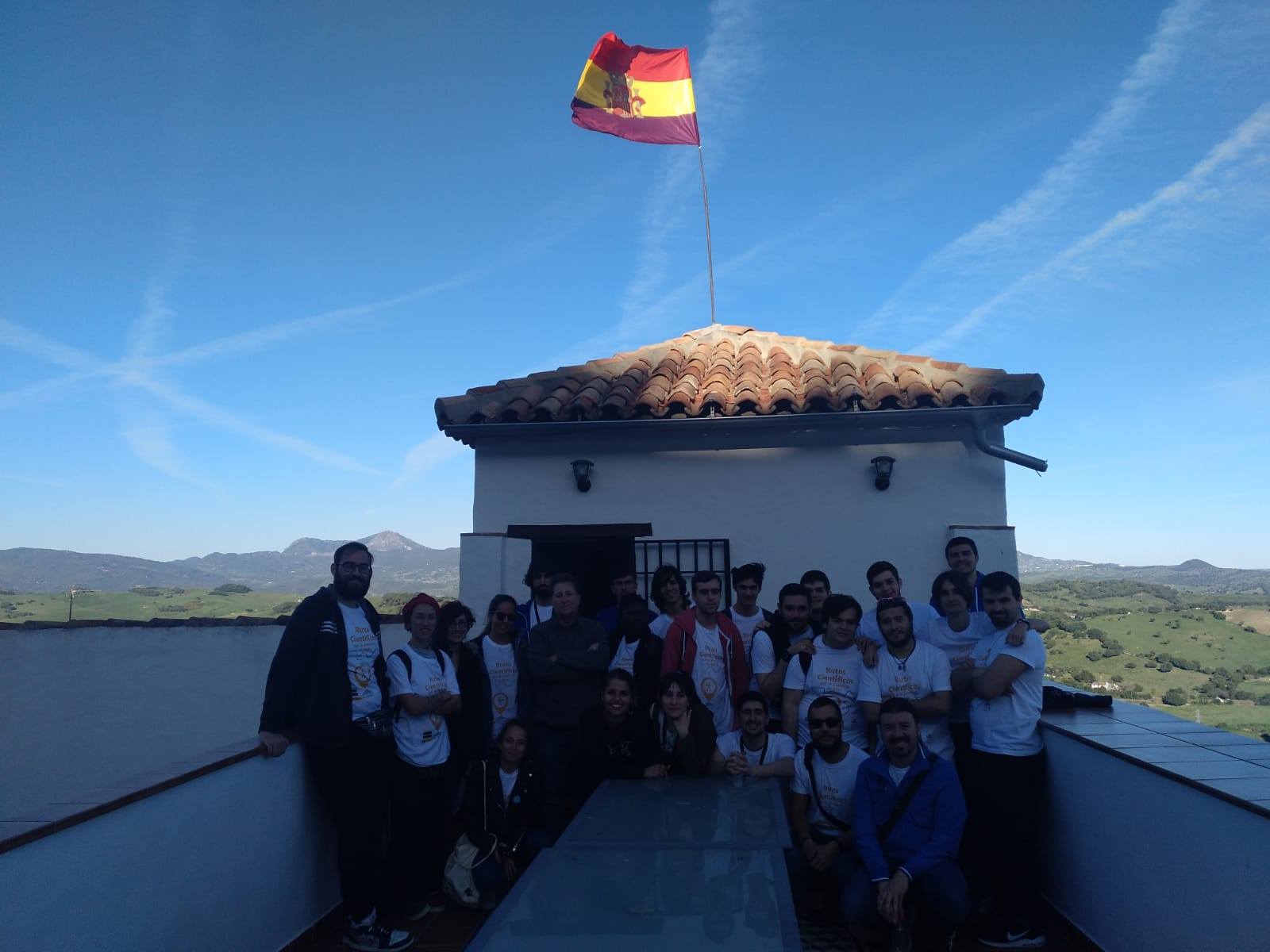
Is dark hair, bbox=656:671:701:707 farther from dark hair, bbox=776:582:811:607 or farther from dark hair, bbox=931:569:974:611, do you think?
dark hair, bbox=931:569:974:611

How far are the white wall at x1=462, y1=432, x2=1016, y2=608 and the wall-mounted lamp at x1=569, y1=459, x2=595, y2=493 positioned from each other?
87 mm

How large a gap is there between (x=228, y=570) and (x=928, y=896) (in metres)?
38.1

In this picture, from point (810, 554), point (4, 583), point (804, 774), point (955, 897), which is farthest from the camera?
point (4, 583)

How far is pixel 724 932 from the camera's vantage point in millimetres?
2395

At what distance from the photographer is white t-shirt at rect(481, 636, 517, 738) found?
4.84 metres

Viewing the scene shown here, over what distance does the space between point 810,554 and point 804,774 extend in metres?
3.18

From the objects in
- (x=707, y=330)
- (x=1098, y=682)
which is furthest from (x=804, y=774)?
(x=1098, y=682)

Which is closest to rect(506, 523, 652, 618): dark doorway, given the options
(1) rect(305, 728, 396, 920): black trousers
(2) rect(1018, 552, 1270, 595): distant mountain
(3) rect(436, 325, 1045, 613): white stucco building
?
(3) rect(436, 325, 1045, 613): white stucco building

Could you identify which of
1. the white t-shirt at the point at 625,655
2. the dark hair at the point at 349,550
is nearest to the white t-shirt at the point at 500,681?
the white t-shirt at the point at 625,655

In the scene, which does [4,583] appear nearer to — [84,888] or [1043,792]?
[84,888]

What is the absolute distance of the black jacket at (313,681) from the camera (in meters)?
3.80

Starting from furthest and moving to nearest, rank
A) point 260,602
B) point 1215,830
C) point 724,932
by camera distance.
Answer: point 260,602 < point 1215,830 < point 724,932

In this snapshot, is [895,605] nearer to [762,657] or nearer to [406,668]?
[762,657]

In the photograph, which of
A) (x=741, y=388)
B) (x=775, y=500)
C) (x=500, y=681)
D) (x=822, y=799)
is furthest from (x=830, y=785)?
(x=741, y=388)
